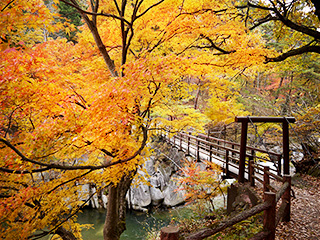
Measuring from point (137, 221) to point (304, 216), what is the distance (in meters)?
9.77

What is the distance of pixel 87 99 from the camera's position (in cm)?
541

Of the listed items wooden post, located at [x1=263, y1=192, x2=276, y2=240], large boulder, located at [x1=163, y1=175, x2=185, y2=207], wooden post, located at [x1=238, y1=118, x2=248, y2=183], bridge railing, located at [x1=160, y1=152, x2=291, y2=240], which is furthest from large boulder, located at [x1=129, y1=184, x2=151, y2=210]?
wooden post, located at [x1=263, y1=192, x2=276, y2=240]

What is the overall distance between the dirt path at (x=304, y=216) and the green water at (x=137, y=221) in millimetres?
6608

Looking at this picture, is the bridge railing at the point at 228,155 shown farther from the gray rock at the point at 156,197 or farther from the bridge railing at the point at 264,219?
the gray rock at the point at 156,197

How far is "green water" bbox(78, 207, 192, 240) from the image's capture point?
35.1 feet

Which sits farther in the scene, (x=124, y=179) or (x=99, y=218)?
(x=99, y=218)

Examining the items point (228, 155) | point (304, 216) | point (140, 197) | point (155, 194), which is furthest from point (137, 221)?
point (304, 216)

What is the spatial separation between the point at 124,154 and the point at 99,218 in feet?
32.6

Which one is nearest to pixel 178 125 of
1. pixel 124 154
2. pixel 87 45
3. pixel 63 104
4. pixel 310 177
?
pixel 124 154

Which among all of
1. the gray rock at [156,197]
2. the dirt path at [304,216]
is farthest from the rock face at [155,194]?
the dirt path at [304,216]

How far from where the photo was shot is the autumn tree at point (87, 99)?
370cm

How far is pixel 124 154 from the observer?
195 inches

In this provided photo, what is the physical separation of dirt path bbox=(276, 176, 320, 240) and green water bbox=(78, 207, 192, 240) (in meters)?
6.61

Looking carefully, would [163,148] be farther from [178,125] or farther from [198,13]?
[198,13]
